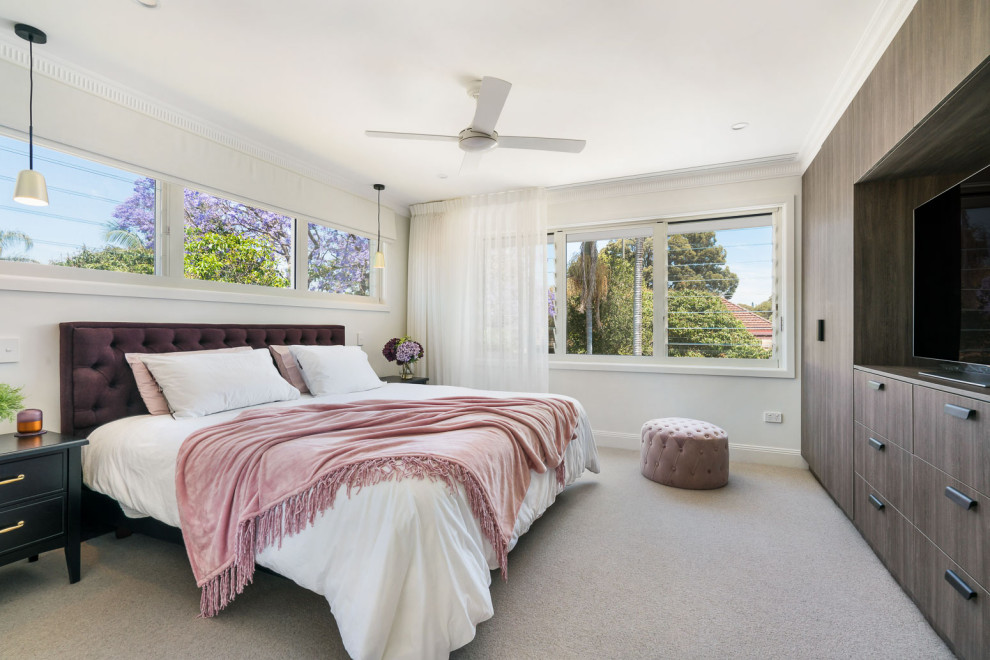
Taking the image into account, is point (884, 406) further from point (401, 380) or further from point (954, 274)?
point (401, 380)

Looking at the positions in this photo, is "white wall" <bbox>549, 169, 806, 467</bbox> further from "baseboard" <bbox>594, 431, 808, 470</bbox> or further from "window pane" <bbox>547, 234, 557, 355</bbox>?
"window pane" <bbox>547, 234, 557, 355</bbox>

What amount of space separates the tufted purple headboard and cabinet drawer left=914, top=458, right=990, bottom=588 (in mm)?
3607

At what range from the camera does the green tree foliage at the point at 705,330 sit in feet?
13.4

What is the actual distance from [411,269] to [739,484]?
3.68 metres

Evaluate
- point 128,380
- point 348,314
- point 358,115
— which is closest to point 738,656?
point 128,380

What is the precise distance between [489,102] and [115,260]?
2.36 m

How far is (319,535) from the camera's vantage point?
1.55 metres

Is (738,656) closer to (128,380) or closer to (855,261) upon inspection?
(855,261)

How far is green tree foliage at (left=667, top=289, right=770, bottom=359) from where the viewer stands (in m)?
4.08

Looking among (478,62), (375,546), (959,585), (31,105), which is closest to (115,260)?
(31,105)

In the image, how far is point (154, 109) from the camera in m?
2.82

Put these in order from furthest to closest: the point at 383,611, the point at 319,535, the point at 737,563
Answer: the point at 737,563 → the point at 319,535 → the point at 383,611

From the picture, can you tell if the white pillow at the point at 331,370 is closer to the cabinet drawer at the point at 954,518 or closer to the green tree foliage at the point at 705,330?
the green tree foliage at the point at 705,330

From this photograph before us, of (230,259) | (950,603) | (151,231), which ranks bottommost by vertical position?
(950,603)
